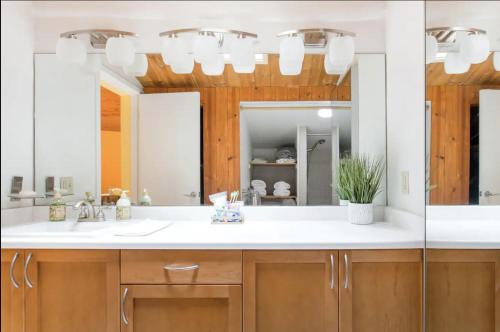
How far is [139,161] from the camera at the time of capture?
177 centimetres

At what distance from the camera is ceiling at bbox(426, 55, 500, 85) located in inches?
39.6

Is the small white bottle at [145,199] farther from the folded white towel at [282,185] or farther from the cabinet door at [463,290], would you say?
the cabinet door at [463,290]

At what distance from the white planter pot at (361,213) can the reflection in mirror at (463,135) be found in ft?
1.22

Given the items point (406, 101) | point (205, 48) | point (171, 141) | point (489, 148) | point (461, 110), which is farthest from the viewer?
point (171, 141)

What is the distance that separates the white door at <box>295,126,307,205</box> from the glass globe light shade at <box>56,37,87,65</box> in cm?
115

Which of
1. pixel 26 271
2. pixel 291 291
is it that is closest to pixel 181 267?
pixel 291 291

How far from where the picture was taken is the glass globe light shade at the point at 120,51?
1.70 m

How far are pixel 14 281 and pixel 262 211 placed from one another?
108cm

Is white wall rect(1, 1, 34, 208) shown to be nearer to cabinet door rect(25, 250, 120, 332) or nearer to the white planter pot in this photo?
cabinet door rect(25, 250, 120, 332)

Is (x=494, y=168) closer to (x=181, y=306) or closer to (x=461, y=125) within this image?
(x=461, y=125)

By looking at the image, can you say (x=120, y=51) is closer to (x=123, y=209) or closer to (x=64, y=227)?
(x=123, y=209)

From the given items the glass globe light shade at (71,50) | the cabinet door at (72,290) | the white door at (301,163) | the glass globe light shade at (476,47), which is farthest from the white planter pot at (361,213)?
the glass globe light shade at (71,50)

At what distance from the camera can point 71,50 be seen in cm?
173

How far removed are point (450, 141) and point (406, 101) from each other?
1.32ft
